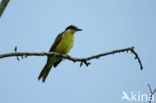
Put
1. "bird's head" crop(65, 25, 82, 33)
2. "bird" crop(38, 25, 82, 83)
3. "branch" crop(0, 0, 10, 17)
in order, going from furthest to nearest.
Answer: "bird's head" crop(65, 25, 82, 33) → "bird" crop(38, 25, 82, 83) → "branch" crop(0, 0, 10, 17)

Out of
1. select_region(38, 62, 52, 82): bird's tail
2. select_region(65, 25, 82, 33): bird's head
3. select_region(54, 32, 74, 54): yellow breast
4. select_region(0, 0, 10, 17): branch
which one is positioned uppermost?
select_region(65, 25, 82, 33): bird's head

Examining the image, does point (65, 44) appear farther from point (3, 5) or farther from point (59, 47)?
point (3, 5)

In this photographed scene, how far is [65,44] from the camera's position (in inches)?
340

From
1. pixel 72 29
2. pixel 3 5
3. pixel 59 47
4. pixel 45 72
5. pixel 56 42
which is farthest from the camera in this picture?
pixel 72 29

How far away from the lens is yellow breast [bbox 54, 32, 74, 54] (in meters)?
8.54

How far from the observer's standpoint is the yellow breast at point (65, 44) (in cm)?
854

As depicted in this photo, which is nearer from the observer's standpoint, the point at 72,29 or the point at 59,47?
the point at 59,47

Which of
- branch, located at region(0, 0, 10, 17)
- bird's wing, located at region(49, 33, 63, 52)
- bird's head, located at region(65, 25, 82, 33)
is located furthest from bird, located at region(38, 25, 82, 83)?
branch, located at region(0, 0, 10, 17)

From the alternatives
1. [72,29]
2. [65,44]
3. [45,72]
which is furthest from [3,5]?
[72,29]

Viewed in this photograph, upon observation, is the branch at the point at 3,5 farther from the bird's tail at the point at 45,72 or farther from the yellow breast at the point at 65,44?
the yellow breast at the point at 65,44

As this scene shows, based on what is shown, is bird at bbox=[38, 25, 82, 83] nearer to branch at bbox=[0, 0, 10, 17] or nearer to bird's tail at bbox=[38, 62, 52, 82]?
bird's tail at bbox=[38, 62, 52, 82]

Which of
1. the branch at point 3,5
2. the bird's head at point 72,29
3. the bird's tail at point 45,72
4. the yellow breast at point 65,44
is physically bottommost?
the bird's tail at point 45,72

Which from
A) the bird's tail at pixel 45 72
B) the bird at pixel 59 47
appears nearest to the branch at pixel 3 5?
the bird at pixel 59 47

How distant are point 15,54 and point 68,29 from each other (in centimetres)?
538
